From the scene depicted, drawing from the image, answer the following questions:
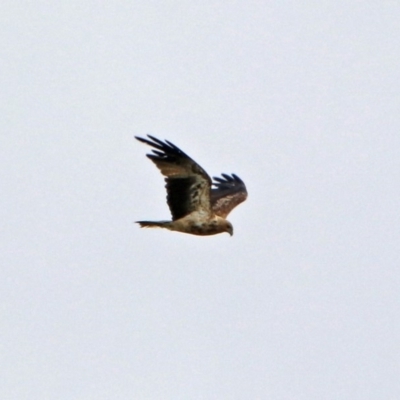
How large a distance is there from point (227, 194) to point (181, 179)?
2735 mm

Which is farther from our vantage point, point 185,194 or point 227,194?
point 227,194

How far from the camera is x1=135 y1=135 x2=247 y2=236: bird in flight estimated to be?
14820 mm

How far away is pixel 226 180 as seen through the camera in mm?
18172

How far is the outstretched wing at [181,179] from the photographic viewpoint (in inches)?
583

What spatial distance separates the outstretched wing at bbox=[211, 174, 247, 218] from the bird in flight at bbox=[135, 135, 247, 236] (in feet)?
4.13

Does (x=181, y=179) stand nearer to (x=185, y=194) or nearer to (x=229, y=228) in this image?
(x=185, y=194)

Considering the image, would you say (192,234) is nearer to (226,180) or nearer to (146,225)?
(146,225)

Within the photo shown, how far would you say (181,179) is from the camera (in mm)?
14859

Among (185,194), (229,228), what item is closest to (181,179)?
(185,194)

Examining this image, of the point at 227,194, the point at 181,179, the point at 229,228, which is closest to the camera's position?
the point at 181,179

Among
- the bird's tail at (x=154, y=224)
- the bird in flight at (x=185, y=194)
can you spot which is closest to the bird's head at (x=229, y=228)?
the bird in flight at (x=185, y=194)

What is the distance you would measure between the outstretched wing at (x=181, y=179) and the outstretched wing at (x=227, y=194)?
156 cm

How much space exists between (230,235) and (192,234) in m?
0.51

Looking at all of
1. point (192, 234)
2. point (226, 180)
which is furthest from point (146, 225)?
point (226, 180)
